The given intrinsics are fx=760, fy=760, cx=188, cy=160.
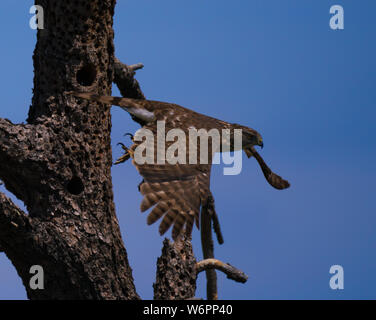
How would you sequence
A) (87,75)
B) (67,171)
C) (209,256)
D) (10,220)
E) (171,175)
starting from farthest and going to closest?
1. (209,256)
2. (87,75)
3. (67,171)
4. (10,220)
5. (171,175)

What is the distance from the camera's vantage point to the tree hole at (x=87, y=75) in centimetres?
641

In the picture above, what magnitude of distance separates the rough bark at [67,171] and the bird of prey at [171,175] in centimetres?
25

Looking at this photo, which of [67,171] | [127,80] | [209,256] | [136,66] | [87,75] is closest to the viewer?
[67,171]

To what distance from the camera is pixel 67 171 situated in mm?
6145

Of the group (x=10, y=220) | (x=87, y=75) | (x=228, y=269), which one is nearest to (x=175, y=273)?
(x=228, y=269)

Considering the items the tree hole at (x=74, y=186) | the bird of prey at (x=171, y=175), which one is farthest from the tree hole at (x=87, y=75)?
the tree hole at (x=74, y=186)

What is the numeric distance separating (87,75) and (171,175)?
129 cm

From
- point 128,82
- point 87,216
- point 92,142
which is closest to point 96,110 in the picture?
point 92,142

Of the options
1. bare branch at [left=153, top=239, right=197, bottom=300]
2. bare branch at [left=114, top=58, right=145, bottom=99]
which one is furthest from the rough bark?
bare branch at [left=114, top=58, right=145, bottom=99]

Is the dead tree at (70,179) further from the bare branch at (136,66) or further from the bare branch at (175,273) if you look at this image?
the bare branch at (136,66)

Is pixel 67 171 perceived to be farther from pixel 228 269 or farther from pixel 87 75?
pixel 228 269

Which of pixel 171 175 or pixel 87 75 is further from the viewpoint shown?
pixel 87 75

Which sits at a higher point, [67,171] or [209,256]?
[67,171]
